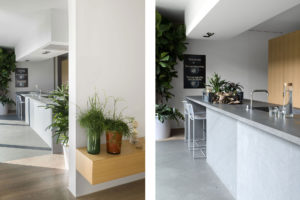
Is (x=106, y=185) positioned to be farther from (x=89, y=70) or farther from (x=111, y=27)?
(x=111, y=27)

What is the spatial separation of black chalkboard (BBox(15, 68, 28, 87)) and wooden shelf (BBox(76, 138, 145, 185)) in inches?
397

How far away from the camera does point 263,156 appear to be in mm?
1566

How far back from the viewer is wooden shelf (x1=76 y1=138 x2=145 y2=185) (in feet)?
7.06

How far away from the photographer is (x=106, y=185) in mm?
2793

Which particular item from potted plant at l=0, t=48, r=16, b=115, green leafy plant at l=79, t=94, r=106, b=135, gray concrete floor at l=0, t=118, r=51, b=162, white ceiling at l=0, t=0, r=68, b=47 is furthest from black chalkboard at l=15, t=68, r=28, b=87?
green leafy plant at l=79, t=94, r=106, b=135

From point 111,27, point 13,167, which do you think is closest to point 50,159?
point 13,167

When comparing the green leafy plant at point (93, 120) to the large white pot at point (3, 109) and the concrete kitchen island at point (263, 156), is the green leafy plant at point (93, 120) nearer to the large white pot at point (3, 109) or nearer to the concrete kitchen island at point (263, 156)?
the concrete kitchen island at point (263, 156)

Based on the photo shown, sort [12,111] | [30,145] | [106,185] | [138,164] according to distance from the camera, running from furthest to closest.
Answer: [12,111], [30,145], [106,185], [138,164]

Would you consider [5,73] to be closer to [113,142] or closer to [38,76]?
[38,76]

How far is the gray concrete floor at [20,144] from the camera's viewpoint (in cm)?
417

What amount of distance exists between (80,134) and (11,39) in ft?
25.6

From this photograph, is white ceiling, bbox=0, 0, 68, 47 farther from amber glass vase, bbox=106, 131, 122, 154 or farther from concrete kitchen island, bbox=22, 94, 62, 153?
amber glass vase, bbox=106, 131, 122, 154

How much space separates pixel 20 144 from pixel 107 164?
3.47 meters

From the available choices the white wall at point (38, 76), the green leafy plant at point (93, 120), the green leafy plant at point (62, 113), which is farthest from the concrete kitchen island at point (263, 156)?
the white wall at point (38, 76)
